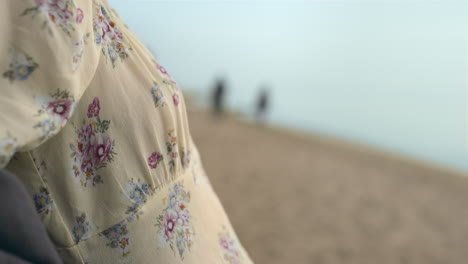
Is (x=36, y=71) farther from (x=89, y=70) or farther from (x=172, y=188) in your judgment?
(x=172, y=188)

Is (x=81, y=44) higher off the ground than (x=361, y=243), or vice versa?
(x=81, y=44)

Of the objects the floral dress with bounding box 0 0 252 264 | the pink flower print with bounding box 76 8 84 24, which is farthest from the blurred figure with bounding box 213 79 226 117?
the pink flower print with bounding box 76 8 84 24

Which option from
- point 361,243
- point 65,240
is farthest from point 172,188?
point 361,243

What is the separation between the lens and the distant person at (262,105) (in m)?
12.4

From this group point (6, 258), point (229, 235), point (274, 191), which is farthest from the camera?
point (274, 191)

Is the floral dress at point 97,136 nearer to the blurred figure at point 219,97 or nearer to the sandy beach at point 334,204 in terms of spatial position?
the sandy beach at point 334,204

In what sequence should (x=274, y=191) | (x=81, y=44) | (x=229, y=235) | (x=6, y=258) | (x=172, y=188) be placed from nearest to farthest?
(x=6, y=258)
(x=81, y=44)
(x=172, y=188)
(x=229, y=235)
(x=274, y=191)

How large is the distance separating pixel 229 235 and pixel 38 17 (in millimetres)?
568

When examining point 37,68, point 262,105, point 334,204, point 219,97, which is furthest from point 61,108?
point 262,105

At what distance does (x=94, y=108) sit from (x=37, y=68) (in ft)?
0.40

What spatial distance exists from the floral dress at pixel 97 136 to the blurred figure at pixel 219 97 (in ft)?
35.3

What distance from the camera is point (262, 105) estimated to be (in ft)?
40.7

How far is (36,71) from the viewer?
56cm

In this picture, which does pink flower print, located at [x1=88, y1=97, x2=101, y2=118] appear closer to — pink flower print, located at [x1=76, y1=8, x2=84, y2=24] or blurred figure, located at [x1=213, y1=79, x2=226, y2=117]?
pink flower print, located at [x1=76, y1=8, x2=84, y2=24]
